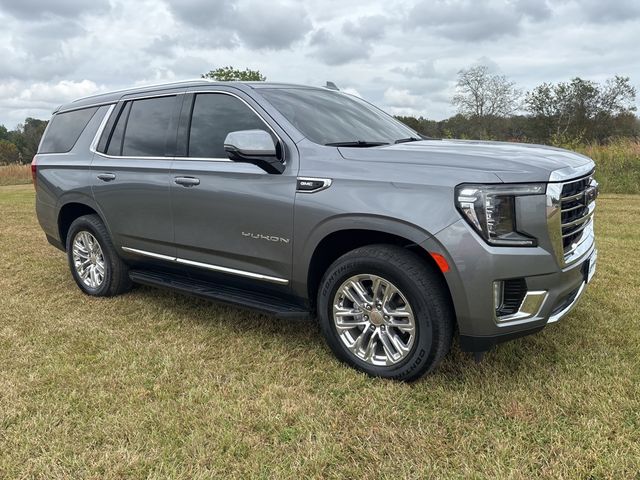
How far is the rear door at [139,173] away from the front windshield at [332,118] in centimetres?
95

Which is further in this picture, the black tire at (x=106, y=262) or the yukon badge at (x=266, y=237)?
the black tire at (x=106, y=262)

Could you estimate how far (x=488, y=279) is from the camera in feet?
8.68

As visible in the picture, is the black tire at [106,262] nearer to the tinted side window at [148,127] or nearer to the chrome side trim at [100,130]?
the chrome side trim at [100,130]

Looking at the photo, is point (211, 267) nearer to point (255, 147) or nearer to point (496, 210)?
point (255, 147)

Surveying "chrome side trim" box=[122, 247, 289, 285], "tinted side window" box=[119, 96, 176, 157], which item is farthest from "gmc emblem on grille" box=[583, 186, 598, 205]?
"tinted side window" box=[119, 96, 176, 157]

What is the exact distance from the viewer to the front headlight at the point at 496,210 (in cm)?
262

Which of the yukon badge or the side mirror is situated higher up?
the side mirror

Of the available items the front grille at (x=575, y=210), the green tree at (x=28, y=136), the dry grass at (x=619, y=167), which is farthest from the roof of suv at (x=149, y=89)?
the green tree at (x=28, y=136)

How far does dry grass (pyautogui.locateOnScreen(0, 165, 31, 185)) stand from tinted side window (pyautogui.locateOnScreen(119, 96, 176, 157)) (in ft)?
79.1

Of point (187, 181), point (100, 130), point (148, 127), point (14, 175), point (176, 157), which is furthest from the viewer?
point (14, 175)

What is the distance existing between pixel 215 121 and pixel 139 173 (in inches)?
33.3

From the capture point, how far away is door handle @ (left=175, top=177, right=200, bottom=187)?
147 inches

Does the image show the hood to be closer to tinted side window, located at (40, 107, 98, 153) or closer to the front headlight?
the front headlight

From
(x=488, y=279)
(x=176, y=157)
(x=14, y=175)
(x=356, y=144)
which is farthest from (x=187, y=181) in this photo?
(x=14, y=175)
